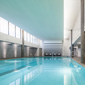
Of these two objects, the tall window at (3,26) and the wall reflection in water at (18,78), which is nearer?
the wall reflection in water at (18,78)

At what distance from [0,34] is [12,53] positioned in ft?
16.1

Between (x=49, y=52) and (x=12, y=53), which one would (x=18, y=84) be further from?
(x=49, y=52)

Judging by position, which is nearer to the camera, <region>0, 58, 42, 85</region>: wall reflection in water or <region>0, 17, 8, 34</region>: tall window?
<region>0, 58, 42, 85</region>: wall reflection in water

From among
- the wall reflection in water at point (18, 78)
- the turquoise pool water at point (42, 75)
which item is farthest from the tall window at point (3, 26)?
the wall reflection in water at point (18, 78)

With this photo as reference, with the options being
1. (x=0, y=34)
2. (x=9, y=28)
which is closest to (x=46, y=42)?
(x=9, y=28)

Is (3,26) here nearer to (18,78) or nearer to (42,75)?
(18,78)

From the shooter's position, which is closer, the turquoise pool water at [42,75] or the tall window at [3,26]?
the turquoise pool water at [42,75]

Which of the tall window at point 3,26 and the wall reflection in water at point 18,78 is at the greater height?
the tall window at point 3,26

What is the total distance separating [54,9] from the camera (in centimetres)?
618

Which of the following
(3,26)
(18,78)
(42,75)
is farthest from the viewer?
(3,26)

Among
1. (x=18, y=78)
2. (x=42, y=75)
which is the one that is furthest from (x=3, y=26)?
(x=42, y=75)

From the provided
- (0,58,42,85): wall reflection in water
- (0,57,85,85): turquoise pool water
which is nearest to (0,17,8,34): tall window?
(0,57,85,85): turquoise pool water

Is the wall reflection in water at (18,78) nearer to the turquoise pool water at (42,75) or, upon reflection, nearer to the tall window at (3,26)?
the turquoise pool water at (42,75)

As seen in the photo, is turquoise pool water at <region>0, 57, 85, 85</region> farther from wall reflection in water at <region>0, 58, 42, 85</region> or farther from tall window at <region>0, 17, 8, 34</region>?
tall window at <region>0, 17, 8, 34</region>
